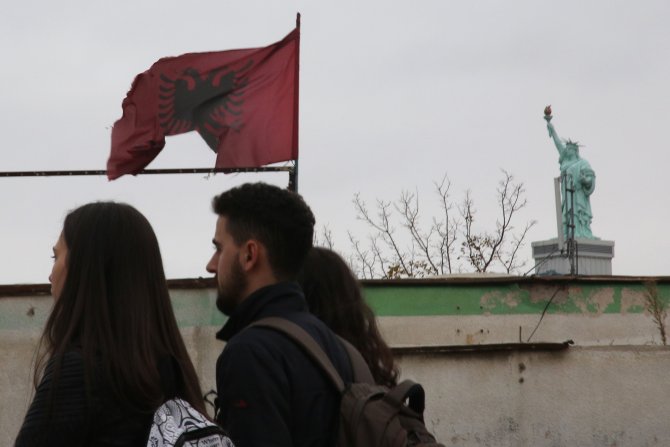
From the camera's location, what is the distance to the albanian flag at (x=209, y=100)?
423 inches

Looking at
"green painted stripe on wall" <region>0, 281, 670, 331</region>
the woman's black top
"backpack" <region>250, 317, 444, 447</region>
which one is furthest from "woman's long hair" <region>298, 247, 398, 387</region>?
"green painted stripe on wall" <region>0, 281, 670, 331</region>

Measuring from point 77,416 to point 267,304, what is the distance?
0.68m

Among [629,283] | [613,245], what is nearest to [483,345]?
[629,283]

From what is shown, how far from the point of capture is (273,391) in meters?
2.82

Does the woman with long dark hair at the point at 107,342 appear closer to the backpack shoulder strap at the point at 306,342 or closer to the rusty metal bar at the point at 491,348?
the backpack shoulder strap at the point at 306,342

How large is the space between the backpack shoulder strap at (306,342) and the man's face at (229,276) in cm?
15

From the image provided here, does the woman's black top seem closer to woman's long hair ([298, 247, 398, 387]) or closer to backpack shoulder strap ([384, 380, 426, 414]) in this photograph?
backpack shoulder strap ([384, 380, 426, 414])

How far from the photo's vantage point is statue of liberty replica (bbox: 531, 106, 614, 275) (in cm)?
1773

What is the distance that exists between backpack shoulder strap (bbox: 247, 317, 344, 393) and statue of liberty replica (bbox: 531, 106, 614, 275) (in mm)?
12204

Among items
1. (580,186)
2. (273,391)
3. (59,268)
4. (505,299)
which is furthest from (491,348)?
(580,186)

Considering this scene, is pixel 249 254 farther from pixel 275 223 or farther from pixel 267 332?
pixel 267 332

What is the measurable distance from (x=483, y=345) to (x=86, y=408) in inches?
274

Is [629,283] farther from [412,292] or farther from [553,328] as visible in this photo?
[412,292]

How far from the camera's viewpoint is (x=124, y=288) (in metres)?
2.73
